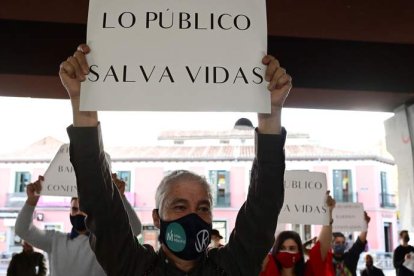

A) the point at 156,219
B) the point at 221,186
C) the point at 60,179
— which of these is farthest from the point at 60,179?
the point at 221,186

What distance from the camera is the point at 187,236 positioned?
1422 mm

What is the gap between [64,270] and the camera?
2773 mm

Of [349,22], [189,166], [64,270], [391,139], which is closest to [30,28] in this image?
[64,270]

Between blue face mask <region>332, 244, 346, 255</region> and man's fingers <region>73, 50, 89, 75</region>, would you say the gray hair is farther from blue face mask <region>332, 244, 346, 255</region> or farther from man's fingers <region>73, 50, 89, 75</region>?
blue face mask <region>332, 244, 346, 255</region>

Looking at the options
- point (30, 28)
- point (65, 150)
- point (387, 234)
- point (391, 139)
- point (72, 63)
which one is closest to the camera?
point (72, 63)

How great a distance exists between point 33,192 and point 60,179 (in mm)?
280

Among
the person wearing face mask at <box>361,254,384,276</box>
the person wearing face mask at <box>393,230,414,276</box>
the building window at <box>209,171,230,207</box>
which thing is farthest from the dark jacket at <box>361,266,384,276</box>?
the building window at <box>209,171,230,207</box>

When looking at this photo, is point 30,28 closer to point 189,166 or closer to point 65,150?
point 65,150

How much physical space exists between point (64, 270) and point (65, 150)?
1.20 metres

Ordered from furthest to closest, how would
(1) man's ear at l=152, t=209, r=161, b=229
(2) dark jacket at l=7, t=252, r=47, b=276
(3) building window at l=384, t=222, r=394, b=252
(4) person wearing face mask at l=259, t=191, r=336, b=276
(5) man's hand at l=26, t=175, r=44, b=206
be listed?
1. (3) building window at l=384, t=222, r=394, b=252
2. (2) dark jacket at l=7, t=252, r=47, b=276
3. (4) person wearing face mask at l=259, t=191, r=336, b=276
4. (5) man's hand at l=26, t=175, r=44, b=206
5. (1) man's ear at l=152, t=209, r=161, b=229

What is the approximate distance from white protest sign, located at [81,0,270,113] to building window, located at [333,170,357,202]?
77.5 feet

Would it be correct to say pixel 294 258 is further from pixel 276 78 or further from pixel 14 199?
pixel 14 199

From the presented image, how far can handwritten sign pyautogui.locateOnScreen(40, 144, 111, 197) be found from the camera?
11.9 ft

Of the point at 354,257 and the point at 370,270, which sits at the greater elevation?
the point at 354,257
